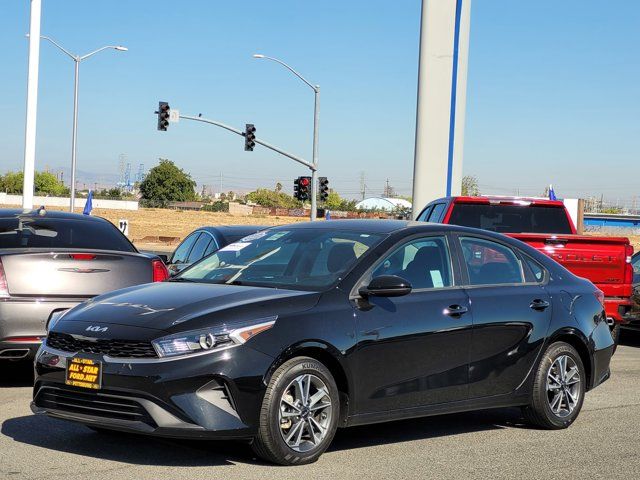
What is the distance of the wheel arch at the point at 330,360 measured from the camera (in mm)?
6309

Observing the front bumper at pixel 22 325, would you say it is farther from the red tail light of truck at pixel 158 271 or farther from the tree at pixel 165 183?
the tree at pixel 165 183

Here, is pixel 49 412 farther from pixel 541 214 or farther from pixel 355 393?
pixel 541 214

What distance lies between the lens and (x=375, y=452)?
702cm

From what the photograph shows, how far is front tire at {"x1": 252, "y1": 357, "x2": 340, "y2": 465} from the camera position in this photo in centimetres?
621

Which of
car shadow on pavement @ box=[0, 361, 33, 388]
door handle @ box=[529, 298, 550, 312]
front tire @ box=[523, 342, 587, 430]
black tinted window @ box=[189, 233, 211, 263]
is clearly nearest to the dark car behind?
car shadow on pavement @ box=[0, 361, 33, 388]

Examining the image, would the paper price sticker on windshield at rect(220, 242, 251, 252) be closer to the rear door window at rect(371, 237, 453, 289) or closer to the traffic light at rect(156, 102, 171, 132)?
the rear door window at rect(371, 237, 453, 289)

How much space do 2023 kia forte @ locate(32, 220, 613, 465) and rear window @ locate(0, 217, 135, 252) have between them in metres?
2.48

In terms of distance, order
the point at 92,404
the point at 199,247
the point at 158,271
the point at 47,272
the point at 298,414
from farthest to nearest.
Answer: the point at 199,247 < the point at 158,271 < the point at 47,272 < the point at 298,414 < the point at 92,404

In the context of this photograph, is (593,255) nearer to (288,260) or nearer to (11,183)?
(288,260)

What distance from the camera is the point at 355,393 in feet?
22.0

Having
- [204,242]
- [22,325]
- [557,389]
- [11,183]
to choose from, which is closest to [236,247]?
[22,325]

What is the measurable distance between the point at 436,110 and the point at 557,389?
15.0m

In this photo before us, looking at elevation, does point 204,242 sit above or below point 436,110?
below

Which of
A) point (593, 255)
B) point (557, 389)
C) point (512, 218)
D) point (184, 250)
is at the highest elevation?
point (512, 218)
